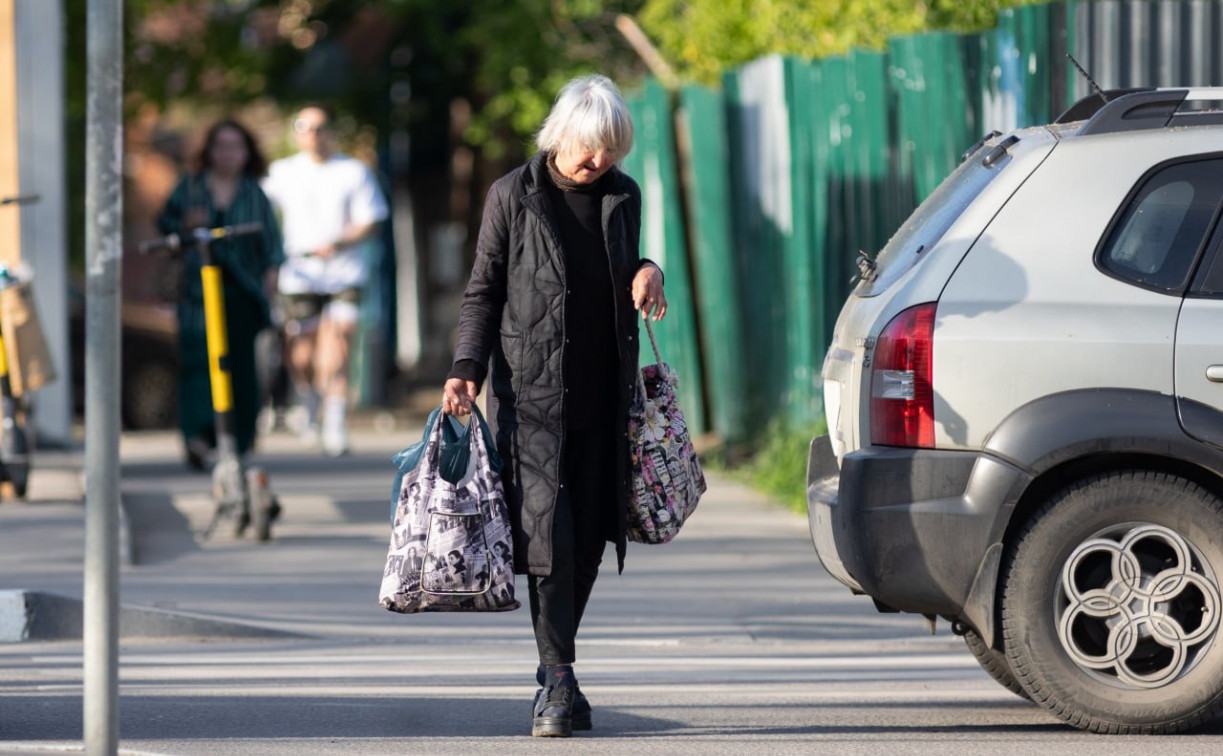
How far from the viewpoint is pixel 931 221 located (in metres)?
6.10

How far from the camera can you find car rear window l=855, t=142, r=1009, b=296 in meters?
5.95

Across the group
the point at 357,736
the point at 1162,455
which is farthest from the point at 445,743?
the point at 1162,455

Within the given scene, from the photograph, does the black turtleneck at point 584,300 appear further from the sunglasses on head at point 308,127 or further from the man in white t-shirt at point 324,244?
the sunglasses on head at point 308,127

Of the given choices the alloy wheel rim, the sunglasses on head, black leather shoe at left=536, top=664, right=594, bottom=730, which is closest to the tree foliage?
the sunglasses on head

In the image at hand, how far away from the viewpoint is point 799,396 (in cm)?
1213

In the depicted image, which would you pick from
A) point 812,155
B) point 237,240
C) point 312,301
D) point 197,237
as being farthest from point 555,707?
point 312,301

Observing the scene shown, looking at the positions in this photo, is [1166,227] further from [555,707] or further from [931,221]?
[555,707]

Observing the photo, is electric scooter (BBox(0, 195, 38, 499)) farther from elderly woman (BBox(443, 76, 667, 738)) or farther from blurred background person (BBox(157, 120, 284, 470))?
elderly woman (BBox(443, 76, 667, 738))

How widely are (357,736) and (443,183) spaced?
2355cm

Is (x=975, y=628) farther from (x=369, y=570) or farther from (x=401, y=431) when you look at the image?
(x=401, y=431)

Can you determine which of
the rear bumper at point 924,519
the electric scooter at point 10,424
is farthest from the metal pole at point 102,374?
the electric scooter at point 10,424

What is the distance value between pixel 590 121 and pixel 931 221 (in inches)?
42.2

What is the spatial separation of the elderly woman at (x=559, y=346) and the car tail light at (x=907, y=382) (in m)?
0.64

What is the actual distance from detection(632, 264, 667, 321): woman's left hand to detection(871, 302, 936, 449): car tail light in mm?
622
